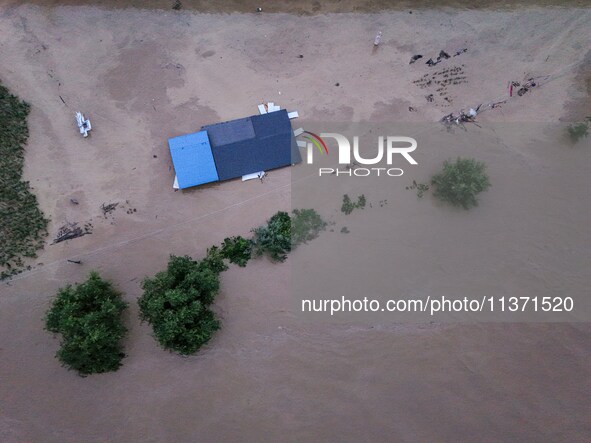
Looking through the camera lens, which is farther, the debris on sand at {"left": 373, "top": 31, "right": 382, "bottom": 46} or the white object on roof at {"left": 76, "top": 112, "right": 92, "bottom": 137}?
the debris on sand at {"left": 373, "top": 31, "right": 382, "bottom": 46}

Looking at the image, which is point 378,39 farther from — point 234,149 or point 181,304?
point 181,304

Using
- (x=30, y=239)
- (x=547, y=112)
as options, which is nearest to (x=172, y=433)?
(x=30, y=239)

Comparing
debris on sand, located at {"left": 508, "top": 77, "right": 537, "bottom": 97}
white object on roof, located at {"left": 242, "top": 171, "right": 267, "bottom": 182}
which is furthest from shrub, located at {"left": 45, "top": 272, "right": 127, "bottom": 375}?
debris on sand, located at {"left": 508, "top": 77, "right": 537, "bottom": 97}

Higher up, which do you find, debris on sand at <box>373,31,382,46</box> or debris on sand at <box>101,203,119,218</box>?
debris on sand at <box>373,31,382,46</box>

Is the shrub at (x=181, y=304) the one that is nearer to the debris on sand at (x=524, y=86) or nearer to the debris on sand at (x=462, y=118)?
the debris on sand at (x=462, y=118)

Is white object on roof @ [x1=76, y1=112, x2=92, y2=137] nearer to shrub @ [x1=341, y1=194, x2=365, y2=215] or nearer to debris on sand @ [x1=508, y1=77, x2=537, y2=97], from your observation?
shrub @ [x1=341, y1=194, x2=365, y2=215]

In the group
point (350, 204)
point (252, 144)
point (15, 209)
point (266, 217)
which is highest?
point (252, 144)

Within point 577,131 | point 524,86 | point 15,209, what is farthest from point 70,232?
point 577,131

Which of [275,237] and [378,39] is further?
[378,39]
